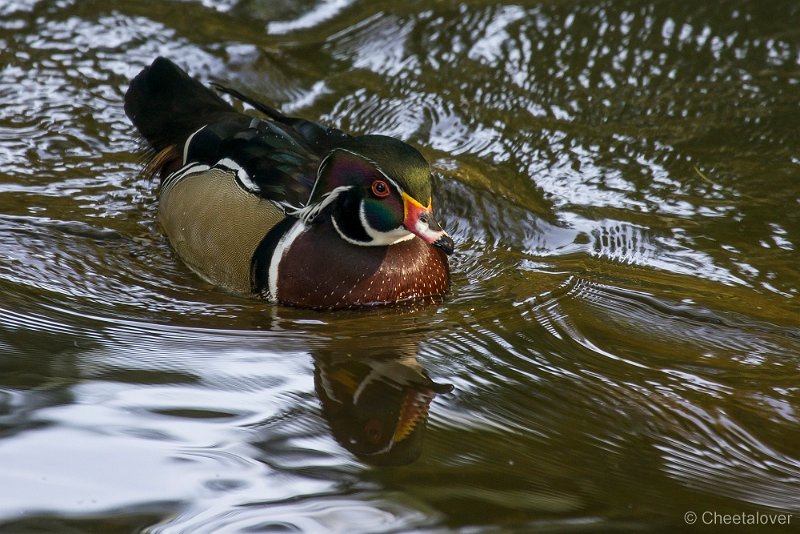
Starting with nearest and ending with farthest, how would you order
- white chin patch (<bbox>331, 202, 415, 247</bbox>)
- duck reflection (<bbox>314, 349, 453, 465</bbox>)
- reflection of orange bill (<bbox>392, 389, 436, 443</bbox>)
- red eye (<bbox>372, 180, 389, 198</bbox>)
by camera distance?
duck reflection (<bbox>314, 349, 453, 465</bbox>)
reflection of orange bill (<bbox>392, 389, 436, 443</bbox>)
red eye (<bbox>372, 180, 389, 198</bbox>)
white chin patch (<bbox>331, 202, 415, 247</bbox>)

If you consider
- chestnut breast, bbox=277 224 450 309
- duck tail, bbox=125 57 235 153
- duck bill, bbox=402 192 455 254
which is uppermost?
duck tail, bbox=125 57 235 153

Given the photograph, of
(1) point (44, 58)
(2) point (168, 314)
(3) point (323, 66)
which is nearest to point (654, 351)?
(2) point (168, 314)

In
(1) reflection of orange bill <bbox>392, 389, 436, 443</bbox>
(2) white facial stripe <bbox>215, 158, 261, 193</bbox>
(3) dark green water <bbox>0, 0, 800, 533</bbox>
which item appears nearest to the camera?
(3) dark green water <bbox>0, 0, 800, 533</bbox>

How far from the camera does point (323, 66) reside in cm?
791

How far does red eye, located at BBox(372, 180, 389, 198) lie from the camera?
482 centimetres

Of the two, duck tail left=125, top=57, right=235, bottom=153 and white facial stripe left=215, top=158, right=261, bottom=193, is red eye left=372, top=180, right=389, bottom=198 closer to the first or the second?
white facial stripe left=215, top=158, right=261, bottom=193

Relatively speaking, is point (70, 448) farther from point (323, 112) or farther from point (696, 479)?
point (323, 112)

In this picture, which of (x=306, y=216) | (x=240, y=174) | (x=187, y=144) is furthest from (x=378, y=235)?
(x=187, y=144)

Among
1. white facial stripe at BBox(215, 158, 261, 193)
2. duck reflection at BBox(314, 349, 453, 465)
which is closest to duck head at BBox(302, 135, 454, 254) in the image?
white facial stripe at BBox(215, 158, 261, 193)

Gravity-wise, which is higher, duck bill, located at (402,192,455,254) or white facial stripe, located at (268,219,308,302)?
duck bill, located at (402,192,455,254)

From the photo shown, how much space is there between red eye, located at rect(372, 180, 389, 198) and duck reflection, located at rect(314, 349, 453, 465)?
93cm

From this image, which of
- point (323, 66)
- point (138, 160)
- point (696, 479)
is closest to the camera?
point (696, 479)

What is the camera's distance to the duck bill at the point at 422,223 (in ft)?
15.3

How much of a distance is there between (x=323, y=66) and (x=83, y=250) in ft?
10.1
